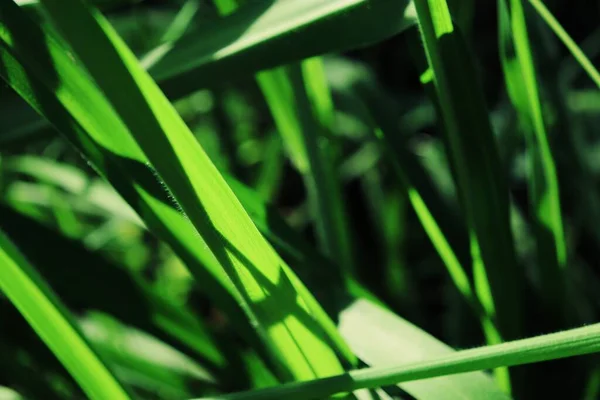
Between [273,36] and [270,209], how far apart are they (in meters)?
0.12

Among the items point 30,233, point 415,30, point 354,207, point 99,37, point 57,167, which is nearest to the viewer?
point 99,37

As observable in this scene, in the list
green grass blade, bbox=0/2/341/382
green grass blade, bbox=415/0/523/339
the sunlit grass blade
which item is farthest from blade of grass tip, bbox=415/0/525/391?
the sunlit grass blade

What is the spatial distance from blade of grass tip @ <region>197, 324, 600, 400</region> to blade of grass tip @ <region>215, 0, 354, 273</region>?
0.80 ft

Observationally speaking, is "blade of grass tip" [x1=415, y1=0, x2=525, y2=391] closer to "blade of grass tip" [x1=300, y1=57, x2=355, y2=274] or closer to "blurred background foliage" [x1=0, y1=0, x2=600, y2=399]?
"blurred background foliage" [x1=0, y1=0, x2=600, y2=399]

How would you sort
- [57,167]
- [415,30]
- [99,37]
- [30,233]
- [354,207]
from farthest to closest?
1. [354,207]
2. [57,167]
3. [30,233]
4. [415,30]
5. [99,37]

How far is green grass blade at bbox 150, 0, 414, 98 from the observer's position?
0.35 metres

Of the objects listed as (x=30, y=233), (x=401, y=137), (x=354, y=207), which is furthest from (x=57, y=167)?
(x=354, y=207)

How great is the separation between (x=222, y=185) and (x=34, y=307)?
105 mm

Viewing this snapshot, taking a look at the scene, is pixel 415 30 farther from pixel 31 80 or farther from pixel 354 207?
pixel 354 207

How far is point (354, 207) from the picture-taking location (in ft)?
3.53

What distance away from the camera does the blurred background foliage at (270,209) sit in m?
0.51

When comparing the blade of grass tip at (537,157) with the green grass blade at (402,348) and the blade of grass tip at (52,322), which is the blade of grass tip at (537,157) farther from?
the blade of grass tip at (52,322)

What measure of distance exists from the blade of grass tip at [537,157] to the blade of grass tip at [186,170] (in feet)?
0.54

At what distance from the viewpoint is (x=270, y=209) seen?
1.44ft
